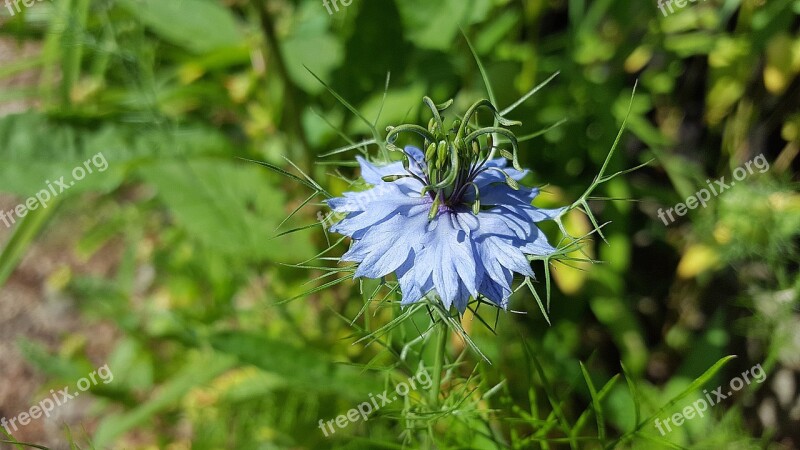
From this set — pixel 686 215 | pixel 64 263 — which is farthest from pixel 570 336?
pixel 64 263

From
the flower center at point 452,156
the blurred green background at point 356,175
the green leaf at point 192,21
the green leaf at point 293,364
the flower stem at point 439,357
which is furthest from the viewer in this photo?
the green leaf at point 192,21

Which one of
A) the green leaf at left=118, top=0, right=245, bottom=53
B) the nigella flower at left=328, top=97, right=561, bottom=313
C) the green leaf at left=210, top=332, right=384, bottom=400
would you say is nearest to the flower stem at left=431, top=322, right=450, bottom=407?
the nigella flower at left=328, top=97, right=561, bottom=313

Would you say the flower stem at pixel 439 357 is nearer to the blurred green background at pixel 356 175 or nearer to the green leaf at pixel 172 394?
the blurred green background at pixel 356 175

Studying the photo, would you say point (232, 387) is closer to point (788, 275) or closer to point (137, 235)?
point (137, 235)

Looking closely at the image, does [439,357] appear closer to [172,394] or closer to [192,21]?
[172,394]

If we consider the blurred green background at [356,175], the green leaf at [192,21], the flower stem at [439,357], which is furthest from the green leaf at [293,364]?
the green leaf at [192,21]

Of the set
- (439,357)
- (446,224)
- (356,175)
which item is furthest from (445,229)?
(356,175)
